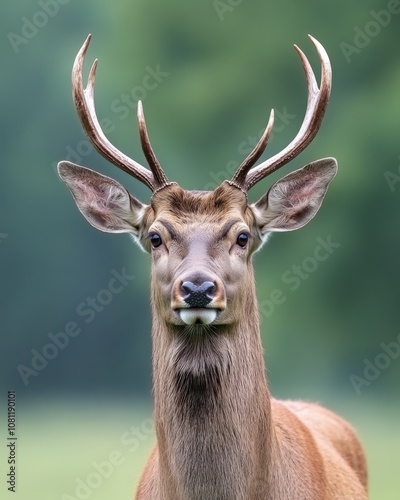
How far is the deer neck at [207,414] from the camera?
5188 mm

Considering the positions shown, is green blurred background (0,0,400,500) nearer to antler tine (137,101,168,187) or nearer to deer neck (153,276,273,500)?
antler tine (137,101,168,187)

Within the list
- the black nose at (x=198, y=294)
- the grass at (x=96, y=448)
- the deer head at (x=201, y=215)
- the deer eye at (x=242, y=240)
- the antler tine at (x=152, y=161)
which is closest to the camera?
the black nose at (x=198, y=294)

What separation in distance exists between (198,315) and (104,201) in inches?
47.5

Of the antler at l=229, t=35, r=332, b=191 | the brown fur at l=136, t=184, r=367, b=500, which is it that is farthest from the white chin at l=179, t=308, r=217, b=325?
the antler at l=229, t=35, r=332, b=191

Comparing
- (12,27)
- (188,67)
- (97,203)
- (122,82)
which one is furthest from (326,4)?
(97,203)

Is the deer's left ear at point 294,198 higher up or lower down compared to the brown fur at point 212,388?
higher up

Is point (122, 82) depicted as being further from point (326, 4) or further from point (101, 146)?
point (101, 146)

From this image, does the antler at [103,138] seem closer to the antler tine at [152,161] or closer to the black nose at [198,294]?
the antler tine at [152,161]

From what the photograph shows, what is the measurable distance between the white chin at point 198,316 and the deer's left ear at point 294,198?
0.94 metres

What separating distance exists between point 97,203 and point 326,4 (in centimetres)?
1578

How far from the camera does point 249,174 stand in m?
5.76

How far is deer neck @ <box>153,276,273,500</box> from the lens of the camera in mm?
5188

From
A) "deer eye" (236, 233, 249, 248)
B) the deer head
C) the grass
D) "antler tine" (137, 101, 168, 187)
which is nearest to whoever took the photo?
the deer head

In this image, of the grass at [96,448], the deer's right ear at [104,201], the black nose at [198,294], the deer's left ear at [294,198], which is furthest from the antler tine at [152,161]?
the grass at [96,448]
